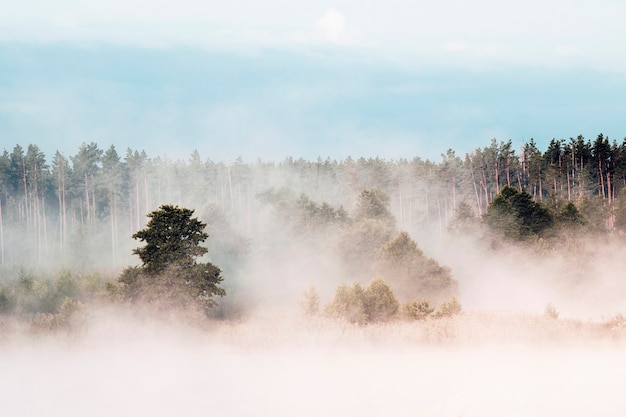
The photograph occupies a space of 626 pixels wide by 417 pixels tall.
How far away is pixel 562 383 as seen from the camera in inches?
870

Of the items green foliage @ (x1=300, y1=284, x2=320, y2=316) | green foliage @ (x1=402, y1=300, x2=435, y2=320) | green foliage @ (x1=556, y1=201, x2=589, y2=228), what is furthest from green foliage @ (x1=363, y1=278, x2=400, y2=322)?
green foliage @ (x1=556, y1=201, x2=589, y2=228)

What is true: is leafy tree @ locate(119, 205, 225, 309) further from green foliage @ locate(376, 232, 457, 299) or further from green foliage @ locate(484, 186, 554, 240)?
green foliage @ locate(484, 186, 554, 240)

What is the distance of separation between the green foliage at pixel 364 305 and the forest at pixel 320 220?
7 cm

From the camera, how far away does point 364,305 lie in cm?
4062

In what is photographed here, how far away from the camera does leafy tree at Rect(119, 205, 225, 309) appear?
4103 centimetres

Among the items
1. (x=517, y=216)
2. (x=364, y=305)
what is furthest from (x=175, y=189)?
(x=364, y=305)

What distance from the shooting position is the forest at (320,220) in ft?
167

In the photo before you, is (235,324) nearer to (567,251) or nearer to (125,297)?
(125,297)

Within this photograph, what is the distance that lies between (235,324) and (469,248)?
1152 inches

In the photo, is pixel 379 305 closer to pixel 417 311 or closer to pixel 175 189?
pixel 417 311

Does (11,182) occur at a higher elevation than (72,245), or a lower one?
higher

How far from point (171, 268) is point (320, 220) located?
37.7 metres

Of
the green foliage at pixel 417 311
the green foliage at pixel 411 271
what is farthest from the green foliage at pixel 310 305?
the green foliage at pixel 411 271

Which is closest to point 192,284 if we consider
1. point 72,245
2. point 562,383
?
point 562,383
